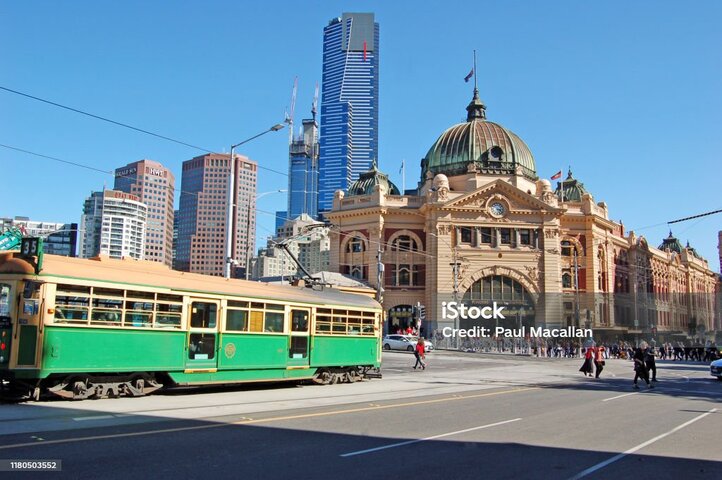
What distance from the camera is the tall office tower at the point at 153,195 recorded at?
420ft

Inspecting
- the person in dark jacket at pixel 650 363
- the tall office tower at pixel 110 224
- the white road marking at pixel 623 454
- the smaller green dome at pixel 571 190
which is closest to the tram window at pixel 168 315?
the white road marking at pixel 623 454

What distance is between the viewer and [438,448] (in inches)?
383

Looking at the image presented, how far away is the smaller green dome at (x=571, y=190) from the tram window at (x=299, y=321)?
61.5 m

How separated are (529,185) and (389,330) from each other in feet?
72.0

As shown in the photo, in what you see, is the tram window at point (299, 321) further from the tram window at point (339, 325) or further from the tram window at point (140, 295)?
the tram window at point (140, 295)

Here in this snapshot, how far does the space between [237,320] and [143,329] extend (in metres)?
2.97

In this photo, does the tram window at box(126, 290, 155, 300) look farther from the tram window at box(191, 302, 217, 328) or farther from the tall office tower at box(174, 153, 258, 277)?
the tall office tower at box(174, 153, 258, 277)

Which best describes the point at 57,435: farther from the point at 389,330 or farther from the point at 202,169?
the point at 202,169

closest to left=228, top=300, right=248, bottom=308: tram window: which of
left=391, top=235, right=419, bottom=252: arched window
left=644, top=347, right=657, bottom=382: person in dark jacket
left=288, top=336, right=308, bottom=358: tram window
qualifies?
left=288, top=336, right=308, bottom=358: tram window

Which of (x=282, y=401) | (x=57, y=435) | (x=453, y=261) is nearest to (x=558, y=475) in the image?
(x=57, y=435)

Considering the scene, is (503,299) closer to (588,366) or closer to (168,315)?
(588,366)

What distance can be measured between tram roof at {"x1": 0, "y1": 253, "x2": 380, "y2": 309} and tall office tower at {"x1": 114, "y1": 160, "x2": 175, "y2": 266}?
111191 mm

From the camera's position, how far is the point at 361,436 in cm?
1062

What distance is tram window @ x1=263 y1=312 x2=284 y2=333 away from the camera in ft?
61.3
